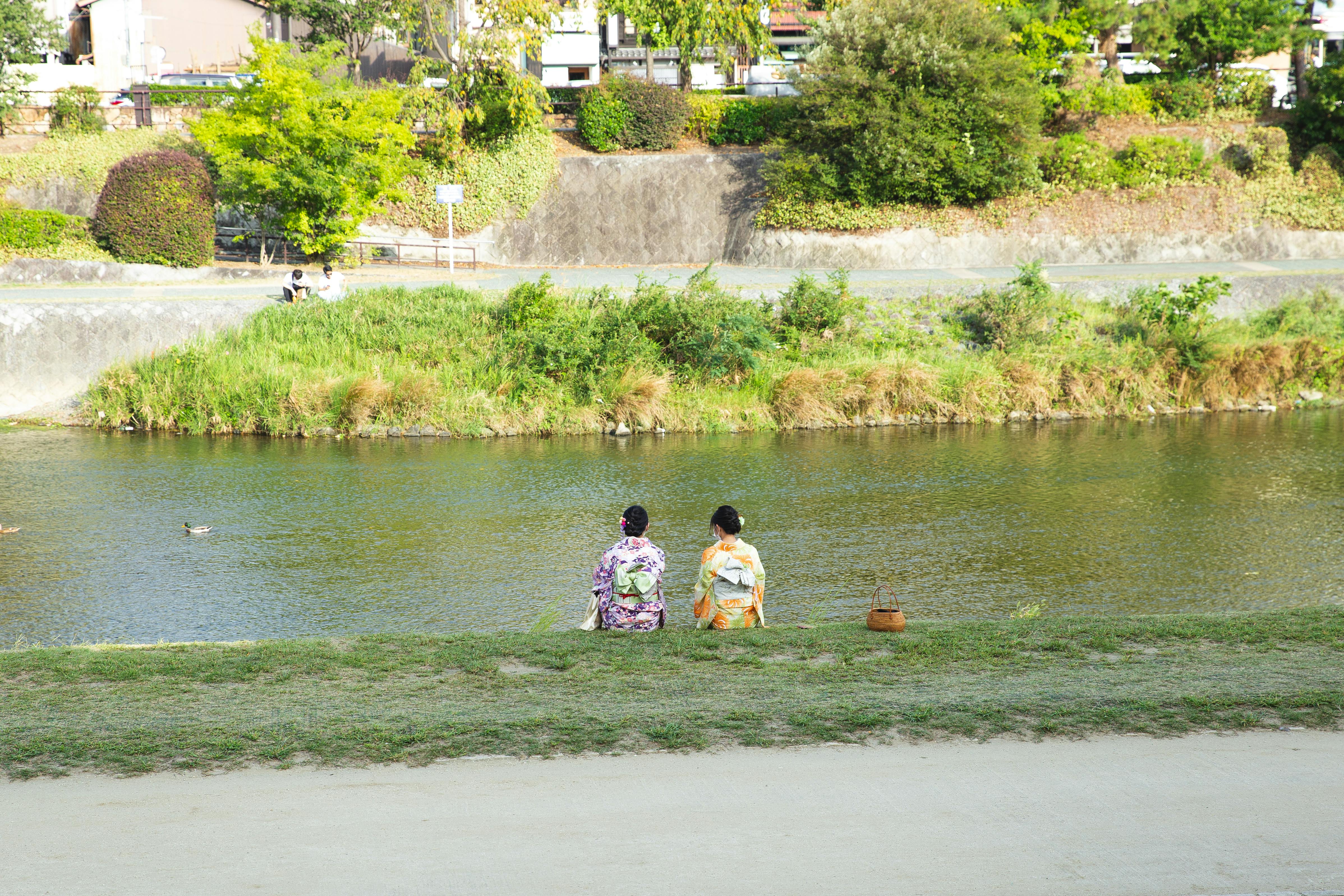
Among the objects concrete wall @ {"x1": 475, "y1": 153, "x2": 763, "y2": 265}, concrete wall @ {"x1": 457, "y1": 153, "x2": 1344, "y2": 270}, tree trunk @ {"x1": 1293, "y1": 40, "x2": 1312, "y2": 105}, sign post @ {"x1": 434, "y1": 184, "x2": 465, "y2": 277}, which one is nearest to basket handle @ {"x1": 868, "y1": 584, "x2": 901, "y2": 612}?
sign post @ {"x1": 434, "y1": 184, "x2": 465, "y2": 277}

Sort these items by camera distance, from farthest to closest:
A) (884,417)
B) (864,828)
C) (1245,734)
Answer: (884,417), (1245,734), (864,828)

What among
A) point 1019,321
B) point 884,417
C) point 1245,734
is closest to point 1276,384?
point 1019,321

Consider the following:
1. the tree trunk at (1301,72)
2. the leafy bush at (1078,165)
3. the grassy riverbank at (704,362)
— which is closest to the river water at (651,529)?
the grassy riverbank at (704,362)

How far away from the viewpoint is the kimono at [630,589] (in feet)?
29.0

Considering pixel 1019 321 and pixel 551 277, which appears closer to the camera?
pixel 1019 321

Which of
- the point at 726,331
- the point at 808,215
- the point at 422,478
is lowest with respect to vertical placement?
the point at 422,478

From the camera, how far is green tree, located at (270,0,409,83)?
136ft

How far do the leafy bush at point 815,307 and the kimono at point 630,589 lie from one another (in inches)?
662

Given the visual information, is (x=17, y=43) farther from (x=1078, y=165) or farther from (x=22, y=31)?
(x=1078, y=165)

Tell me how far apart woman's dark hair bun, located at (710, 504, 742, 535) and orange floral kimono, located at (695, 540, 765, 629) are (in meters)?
0.15

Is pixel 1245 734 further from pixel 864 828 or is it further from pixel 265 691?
pixel 265 691

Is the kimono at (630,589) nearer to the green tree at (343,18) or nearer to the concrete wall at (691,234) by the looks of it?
the concrete wall at (691,234)

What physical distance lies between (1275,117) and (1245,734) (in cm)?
3698

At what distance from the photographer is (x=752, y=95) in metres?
41.8
